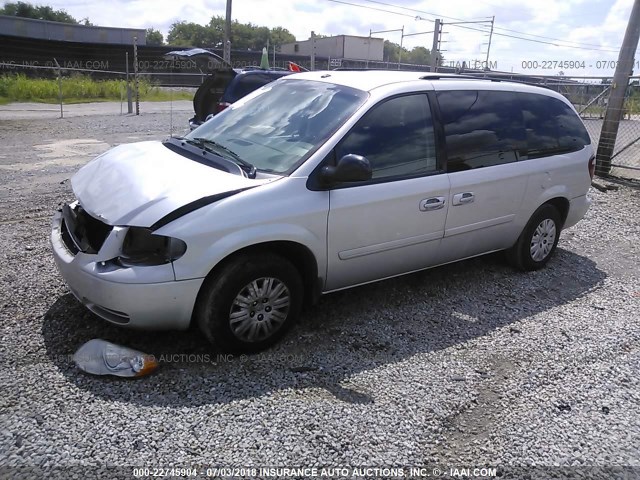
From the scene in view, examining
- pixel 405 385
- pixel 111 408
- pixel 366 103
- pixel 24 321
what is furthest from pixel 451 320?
pixel 24 321

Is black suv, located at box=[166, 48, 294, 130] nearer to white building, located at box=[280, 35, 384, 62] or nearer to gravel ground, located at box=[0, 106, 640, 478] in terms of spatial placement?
gravel ground, located at box=[0, 106, 640, 478]

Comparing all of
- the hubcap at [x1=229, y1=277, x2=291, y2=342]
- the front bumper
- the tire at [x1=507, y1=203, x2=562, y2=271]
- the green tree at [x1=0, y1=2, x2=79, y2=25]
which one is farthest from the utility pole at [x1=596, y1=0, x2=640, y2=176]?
the green tree at [x1=0, y1=2, x2=79, y2=25]

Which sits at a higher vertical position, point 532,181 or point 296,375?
point 532,181

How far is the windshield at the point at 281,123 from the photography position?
12.5ft

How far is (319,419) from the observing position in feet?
9.79

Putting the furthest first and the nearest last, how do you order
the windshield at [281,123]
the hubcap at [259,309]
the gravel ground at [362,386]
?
the windshield at [281,123] < the hubcap at [259,309] < the gravel ground at [362,386]

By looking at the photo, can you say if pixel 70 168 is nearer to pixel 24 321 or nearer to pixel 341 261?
pixel 24 321

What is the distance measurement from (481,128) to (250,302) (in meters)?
2.56

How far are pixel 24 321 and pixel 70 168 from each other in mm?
5730

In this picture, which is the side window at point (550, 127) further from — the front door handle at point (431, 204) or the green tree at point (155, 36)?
the green tree at point (155, 36)

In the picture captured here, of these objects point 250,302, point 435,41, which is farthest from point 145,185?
point 435,41

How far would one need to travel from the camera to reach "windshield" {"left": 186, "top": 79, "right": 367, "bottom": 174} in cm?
382

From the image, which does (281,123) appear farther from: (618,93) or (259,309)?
Result: (618,93)

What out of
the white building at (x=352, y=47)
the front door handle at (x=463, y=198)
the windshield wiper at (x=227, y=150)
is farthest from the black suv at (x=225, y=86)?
the white building at (x=352, y=47)
